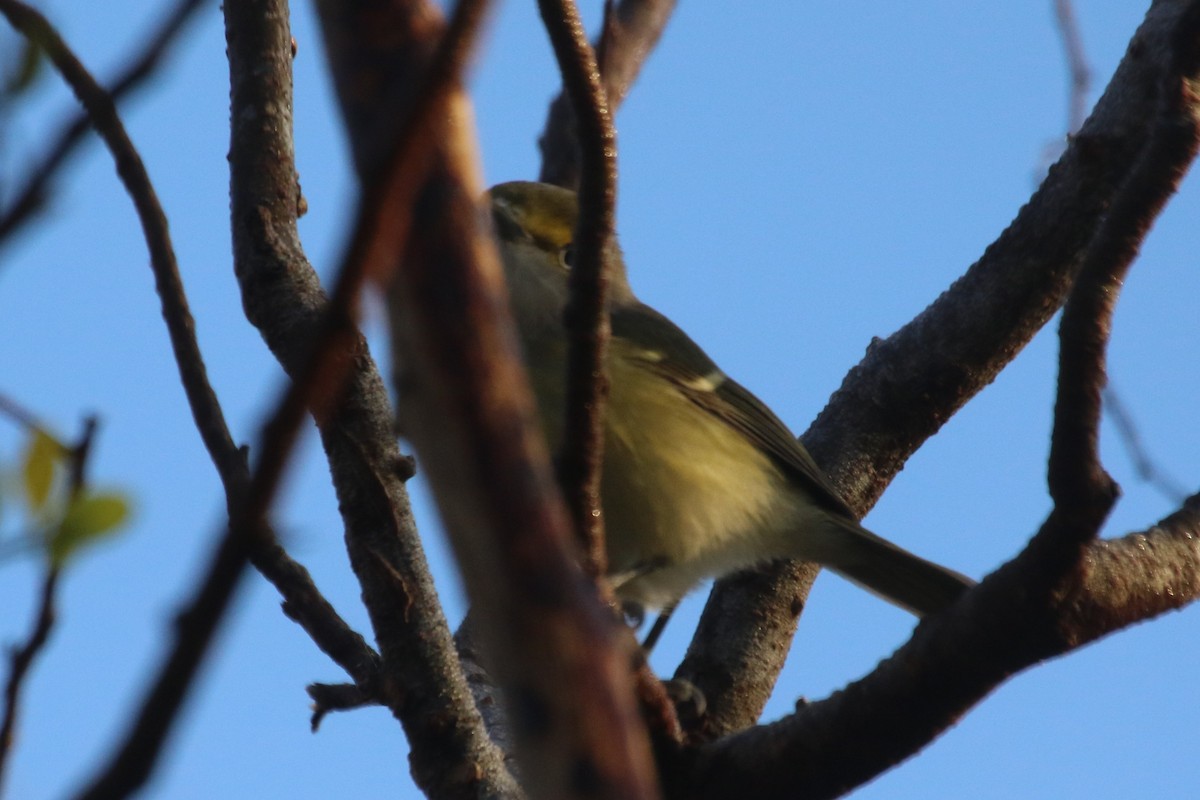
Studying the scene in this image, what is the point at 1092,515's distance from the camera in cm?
252

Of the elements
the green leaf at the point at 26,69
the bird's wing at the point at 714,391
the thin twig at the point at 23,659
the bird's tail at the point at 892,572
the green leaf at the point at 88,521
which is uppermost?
the bird's wing at the point at 714,391

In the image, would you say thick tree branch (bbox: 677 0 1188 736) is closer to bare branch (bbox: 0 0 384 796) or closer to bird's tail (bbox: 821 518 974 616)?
bird's tail (bbox: 821 518 974 616)

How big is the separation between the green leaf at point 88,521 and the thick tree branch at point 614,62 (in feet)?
13.3

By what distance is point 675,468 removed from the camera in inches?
177

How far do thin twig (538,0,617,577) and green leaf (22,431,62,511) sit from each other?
1.12m

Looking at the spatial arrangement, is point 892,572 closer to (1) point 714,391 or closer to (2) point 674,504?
(2) point 674,504

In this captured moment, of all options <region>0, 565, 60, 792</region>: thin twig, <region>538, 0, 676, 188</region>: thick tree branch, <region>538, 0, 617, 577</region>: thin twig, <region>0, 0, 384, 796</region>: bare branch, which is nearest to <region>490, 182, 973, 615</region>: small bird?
<region>538, 0, 676, 188</region>: thick tree branch

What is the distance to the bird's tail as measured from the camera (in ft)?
15.4

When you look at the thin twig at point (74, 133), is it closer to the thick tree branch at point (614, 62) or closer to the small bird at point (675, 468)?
the small bird at point (675, 468)

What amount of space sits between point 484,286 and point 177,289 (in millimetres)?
1485

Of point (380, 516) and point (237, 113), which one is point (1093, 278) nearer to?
point (380, 516)

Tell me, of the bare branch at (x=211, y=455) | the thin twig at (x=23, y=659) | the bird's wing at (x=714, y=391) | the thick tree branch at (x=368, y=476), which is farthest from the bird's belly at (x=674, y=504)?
the thin twig at (x=23, y=659)

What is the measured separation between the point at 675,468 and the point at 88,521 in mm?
3027

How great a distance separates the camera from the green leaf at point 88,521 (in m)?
1.53
